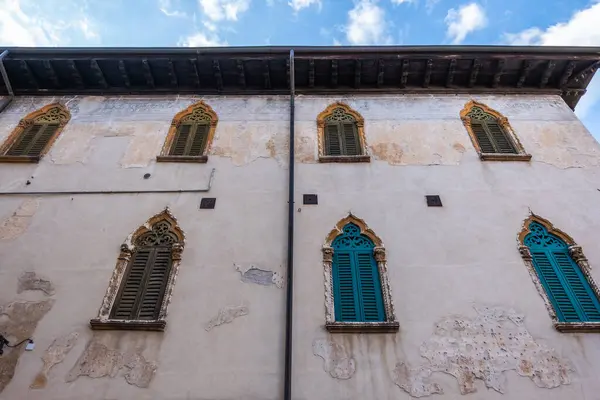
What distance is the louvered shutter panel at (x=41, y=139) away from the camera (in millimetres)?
9398

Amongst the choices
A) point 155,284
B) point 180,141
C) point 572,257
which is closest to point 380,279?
point 572,257

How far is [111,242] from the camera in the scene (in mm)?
7703

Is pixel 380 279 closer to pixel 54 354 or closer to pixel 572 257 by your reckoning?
pixel 572 257

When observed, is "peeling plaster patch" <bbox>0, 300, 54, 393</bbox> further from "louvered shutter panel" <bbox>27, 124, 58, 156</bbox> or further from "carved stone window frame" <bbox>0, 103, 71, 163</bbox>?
"louvered shutter panel" <bbox>27, 124, 58, 156</bbox>

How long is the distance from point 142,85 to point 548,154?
955 centimetres

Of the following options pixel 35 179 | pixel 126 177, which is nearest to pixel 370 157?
pixel 126 177

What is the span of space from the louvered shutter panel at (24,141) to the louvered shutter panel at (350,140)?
6878 mm

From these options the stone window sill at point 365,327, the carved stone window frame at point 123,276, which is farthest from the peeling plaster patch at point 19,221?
the stone window sill at point 365,327

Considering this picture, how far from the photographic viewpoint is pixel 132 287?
7195 mm

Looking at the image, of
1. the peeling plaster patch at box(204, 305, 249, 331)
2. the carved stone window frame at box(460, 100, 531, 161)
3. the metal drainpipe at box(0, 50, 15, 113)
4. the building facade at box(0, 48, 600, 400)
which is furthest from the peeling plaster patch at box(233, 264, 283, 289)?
the metal drainpipe at box(0, 50, 15, 113)

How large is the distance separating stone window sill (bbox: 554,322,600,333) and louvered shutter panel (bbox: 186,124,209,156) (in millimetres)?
7266

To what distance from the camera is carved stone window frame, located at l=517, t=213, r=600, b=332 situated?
6.51 m

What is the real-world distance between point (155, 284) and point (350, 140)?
16.6 ft

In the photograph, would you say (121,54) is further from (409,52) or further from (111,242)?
(409,52)
